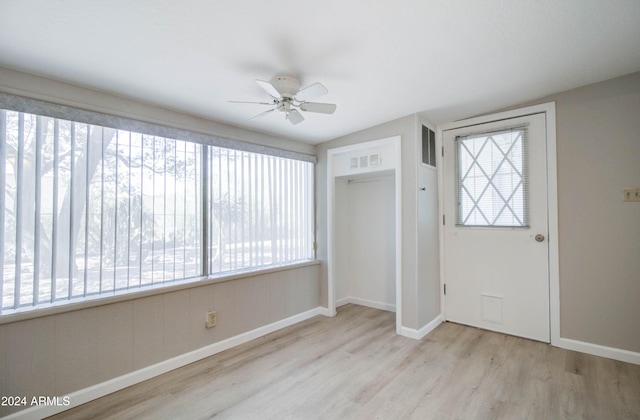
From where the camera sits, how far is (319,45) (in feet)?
5.95

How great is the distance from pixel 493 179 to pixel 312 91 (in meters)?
2.40

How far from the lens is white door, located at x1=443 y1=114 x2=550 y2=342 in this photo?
2.98m

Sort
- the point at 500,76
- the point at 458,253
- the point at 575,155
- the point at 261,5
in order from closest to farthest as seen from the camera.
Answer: the point at 261,5 < the point at 500,76 < the point at 575,155 < the point at 458,253

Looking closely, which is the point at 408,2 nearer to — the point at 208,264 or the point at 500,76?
the point at 500,76

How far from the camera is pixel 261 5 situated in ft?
4.83

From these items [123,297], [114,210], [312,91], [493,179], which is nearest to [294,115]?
[312,91]

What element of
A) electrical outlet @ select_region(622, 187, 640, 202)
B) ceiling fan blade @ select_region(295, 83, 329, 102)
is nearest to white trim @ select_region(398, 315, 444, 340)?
electrical outlet @ select_region(622, 187, 640, 202)

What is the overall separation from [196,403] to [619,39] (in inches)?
156

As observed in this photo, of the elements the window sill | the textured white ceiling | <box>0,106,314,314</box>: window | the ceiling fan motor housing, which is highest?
the textured white ceiling

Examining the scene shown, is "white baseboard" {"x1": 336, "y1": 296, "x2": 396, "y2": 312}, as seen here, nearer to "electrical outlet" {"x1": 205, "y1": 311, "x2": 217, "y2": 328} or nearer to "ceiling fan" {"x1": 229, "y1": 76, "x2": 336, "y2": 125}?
"electrical outlet" {"x1": 205, "y1": 311, "x2": 217, "y2": 328}

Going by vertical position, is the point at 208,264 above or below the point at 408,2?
below

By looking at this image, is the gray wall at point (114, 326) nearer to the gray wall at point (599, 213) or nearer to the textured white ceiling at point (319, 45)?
the textured white ceiling at point (319, 45)

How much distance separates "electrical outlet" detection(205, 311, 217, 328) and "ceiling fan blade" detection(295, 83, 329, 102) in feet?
6.92

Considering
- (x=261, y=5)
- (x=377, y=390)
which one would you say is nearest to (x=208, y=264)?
(x=377, y=390)
